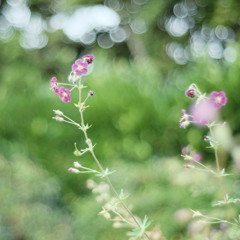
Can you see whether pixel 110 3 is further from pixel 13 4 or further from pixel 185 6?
pixel 13 4

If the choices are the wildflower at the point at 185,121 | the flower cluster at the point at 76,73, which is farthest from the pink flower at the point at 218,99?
the flower cluster at the point at 76,73

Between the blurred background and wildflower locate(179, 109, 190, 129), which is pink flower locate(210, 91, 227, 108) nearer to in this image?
wildflower locate(179, 109, 190, 129)

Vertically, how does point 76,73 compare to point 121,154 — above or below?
above

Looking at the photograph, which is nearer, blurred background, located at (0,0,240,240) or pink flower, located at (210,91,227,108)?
pink flower, located at (210,91,227,108)

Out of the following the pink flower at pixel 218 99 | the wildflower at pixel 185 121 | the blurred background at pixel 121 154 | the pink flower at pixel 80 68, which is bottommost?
the blurred background at pixel 121 154

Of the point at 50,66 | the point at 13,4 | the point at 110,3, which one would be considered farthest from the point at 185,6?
the point at 13,4

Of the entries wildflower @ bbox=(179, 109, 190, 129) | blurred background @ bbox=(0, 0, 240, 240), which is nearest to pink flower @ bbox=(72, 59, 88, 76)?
wildflower @ bbox=(179, 109, 190, 129)

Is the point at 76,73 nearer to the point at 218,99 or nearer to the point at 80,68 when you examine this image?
the point at 80,68

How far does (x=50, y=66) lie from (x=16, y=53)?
5.64ft

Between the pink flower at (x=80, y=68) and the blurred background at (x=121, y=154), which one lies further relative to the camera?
the blurred background at (x=121, y=154)

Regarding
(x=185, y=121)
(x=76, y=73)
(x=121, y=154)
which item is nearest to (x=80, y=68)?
(x=76, y=73)

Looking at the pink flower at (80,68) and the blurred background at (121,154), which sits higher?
the pink flower at (80,68)

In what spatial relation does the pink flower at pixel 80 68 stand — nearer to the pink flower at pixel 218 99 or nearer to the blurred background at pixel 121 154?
the pink flower at pixel 218 99

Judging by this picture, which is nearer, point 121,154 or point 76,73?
point 76,73
